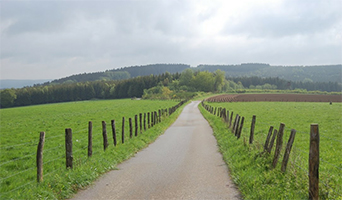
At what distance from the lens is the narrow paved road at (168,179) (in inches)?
294

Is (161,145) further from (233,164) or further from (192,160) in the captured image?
(233,164)

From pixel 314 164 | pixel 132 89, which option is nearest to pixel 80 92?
pixel 132 89

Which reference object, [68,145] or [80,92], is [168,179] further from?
[80,92]

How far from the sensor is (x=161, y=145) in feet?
52.9

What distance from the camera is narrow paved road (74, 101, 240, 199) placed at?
24.5 ft

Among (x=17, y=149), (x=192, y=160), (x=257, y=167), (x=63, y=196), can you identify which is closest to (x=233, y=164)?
(x=257, y=167)

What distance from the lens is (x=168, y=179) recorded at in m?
8.86

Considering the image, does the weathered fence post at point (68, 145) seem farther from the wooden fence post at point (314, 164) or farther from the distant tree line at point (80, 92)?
the distant tree line at point (80, 92)

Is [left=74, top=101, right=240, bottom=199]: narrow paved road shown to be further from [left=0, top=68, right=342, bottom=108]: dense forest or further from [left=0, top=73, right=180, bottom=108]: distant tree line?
[left=0, top=73, right=180, bottom=108]: distant tree line

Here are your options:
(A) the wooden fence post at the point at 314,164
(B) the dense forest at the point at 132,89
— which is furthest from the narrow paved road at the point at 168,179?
(B) the dense forest at the point at 132,89

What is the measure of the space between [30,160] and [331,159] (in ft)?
45.2

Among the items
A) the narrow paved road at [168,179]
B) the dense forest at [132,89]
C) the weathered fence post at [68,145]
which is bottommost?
the narrow paved road at [168,179]

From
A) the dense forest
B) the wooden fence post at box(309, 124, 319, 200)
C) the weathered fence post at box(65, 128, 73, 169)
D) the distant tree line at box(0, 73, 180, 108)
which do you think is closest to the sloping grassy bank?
the wooden fence post at box(309, 124, 319, 200)

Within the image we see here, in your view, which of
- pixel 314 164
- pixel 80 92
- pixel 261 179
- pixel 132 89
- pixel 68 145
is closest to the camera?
pixel 314 164
